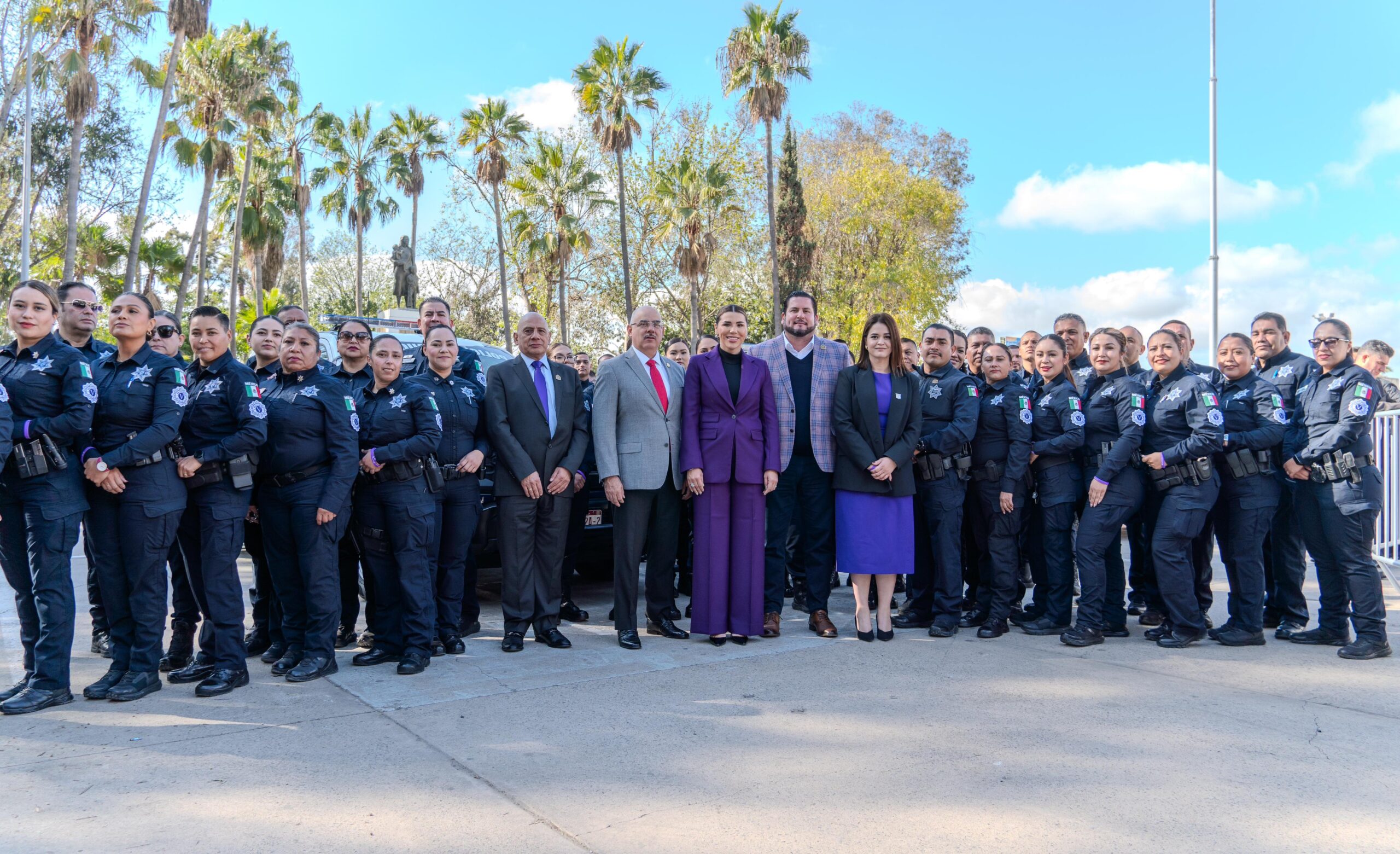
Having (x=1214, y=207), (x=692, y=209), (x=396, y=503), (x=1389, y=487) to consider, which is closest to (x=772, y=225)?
(x=692, y=209)

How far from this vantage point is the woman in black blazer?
5.95m

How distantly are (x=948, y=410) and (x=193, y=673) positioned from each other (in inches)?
190

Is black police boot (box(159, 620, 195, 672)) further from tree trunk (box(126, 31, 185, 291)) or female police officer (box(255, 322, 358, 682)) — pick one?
tree trunk (box(126, 31, 185, 291))

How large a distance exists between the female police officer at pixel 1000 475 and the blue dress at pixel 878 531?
1.99 ft

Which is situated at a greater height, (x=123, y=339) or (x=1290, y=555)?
(x=123, y=339)

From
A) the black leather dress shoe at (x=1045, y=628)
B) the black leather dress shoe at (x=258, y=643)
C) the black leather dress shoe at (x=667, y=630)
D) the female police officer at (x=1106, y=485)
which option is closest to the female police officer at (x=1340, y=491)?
the female police officer at (x=1106, y=485)

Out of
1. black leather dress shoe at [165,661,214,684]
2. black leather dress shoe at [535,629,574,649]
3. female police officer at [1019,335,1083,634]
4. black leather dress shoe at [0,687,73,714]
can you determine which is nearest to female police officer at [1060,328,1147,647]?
female police officer at [1019,335,1083,634]

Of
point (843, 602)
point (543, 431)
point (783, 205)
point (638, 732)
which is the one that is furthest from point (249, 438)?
point (783, 205)

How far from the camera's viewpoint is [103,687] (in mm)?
Answer: 4672

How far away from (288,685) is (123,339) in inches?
77.1

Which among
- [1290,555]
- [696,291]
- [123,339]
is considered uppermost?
[696,291]

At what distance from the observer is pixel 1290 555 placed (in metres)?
6.20

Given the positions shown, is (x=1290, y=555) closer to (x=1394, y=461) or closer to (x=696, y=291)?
(x=1394, y=461)

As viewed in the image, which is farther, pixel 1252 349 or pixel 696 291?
pixel 696 291
